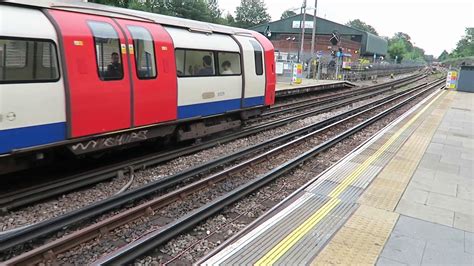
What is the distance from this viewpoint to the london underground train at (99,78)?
5887mm

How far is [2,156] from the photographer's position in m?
5.75

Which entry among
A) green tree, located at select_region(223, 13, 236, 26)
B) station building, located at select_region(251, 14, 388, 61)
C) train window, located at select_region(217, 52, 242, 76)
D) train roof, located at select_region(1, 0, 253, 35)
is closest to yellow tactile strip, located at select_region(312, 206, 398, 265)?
train roof, located at select_region(1, 0, 253, 35)

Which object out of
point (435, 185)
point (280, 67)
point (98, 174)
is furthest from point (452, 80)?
point (98, 174)

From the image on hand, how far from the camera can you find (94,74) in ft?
22.6

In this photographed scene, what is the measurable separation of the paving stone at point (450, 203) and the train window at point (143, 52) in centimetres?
569

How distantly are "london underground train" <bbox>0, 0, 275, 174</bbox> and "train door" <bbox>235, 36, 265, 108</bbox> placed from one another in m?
0.85

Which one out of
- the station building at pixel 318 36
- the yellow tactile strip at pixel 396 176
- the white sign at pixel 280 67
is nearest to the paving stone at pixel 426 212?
the yellow tactile strip at pixel 396 176

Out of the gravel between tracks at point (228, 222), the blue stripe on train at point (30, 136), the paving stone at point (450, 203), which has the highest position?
the blue stripe on train at point (30, 136)

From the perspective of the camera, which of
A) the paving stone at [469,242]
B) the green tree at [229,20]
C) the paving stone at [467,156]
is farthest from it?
the green tree at [229,20]

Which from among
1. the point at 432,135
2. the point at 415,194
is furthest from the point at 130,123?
the point at 432,135

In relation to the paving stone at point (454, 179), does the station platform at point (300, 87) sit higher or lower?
higher

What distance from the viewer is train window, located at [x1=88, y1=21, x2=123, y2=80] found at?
7.00 m

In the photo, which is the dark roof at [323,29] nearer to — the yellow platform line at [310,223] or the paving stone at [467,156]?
the paving stone at [467,156]

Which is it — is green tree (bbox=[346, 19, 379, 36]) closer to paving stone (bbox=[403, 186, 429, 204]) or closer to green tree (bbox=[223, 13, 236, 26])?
green tree (bbox=[223, 13, 236, 26])
